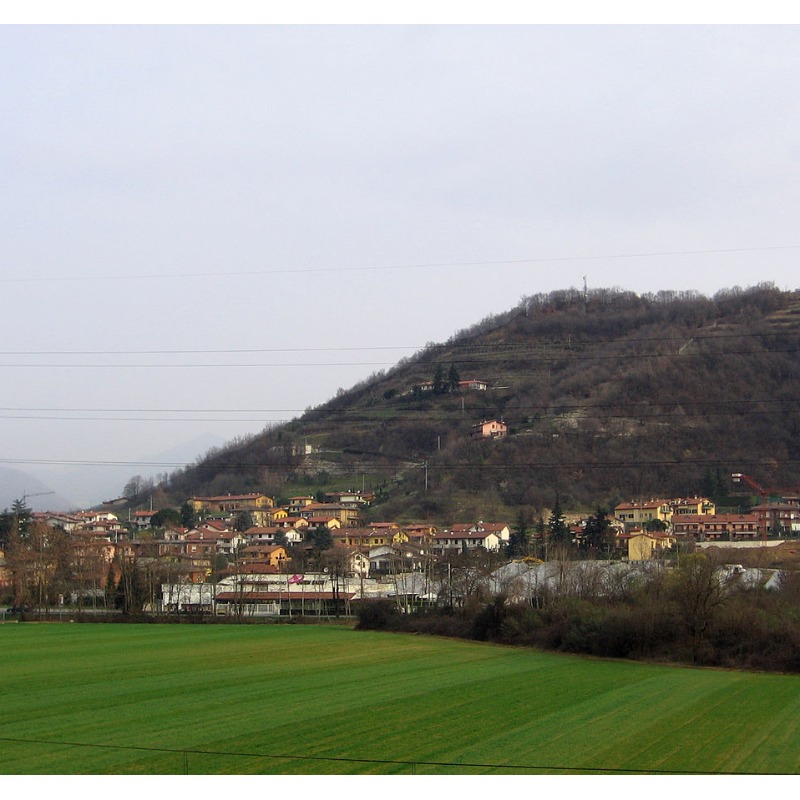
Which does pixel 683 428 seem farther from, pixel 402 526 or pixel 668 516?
pixel 402 526

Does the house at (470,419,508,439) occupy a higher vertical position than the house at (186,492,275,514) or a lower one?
higher

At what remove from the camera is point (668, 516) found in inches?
4697

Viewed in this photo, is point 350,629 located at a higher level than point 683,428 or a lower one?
lower

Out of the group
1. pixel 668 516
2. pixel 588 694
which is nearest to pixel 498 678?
pixel 588 694

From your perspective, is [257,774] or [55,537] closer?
[257,774]

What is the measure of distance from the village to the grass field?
69.0ft

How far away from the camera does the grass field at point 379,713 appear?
22016 millimetres

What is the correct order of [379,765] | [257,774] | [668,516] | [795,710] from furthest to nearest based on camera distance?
[668,516] → [795,710] → [379,765] → [257,774]

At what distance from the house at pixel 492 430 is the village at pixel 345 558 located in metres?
24.6

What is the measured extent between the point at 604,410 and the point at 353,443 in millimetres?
44443

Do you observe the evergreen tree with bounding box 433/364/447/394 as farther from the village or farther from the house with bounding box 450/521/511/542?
the house with bounding box 450/521/511/542

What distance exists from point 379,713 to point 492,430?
421 ft

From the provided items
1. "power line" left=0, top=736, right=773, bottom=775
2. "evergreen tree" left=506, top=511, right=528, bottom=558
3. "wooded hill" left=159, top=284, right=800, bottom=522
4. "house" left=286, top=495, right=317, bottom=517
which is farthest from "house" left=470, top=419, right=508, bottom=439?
"power line" left=0, top=736, right=773, bottom=775

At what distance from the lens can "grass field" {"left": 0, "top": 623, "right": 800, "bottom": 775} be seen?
22.0 m
